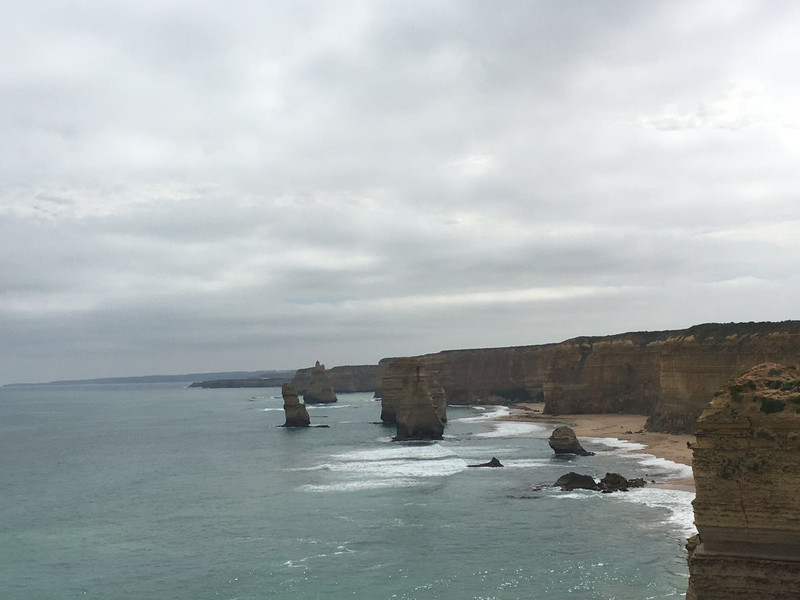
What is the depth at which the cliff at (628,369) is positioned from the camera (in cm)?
5801

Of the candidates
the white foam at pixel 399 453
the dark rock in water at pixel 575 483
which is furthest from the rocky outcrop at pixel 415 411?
the dark rock in water at pixel 575 483

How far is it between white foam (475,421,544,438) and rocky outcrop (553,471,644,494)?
33.4 meters

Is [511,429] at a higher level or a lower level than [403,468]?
lower

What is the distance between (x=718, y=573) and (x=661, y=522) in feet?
61.1

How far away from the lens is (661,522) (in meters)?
32.0

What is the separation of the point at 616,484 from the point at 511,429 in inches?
1688

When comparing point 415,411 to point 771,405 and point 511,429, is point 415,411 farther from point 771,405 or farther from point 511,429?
point 771,405

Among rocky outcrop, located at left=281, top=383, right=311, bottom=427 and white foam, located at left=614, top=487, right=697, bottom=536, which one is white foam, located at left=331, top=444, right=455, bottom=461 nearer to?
white foam, located at left=614, top=487, right=697, bottom=536

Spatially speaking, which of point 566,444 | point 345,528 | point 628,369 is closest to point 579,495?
point 345,528

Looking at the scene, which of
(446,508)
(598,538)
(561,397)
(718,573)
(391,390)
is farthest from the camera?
(561,397)

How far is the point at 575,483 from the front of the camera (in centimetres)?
4181

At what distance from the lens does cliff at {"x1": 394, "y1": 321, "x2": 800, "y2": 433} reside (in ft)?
190

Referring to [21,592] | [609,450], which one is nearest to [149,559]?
[21,592]

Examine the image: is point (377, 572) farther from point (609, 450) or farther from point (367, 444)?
point (367, 444)
